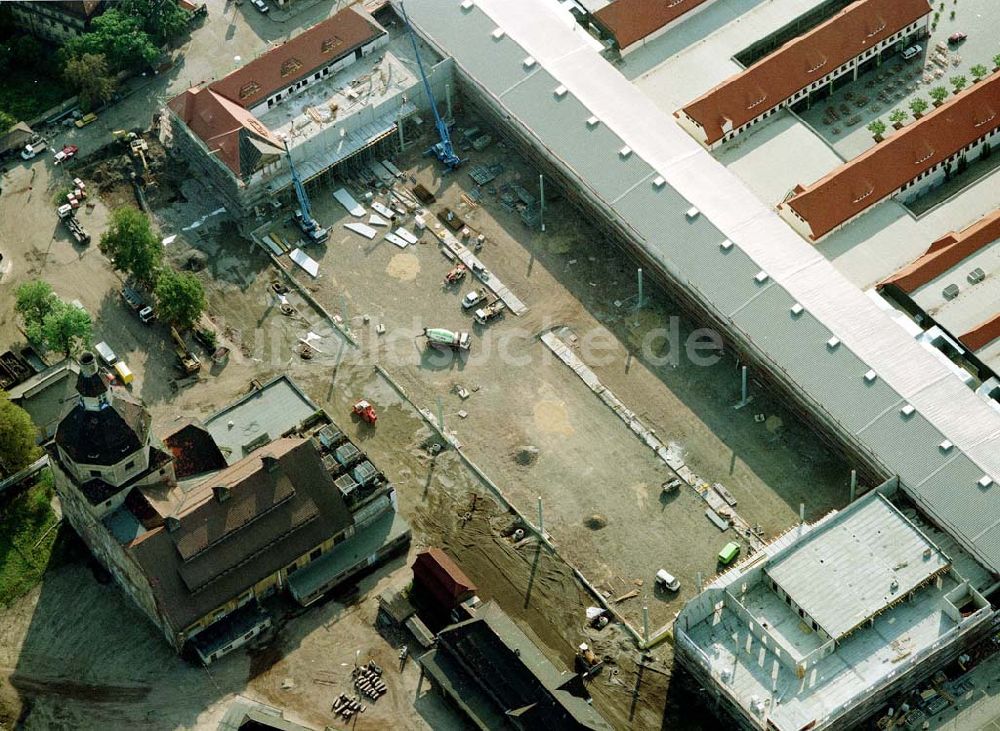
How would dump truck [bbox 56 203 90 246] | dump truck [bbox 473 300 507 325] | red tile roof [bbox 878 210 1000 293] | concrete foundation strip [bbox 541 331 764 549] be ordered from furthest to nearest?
dump truck [bbox 56 203 90 246] < dump truck [bbox 473 300 507 325] < red tile roof [bbox 878 210 1000 293] < concrete foundation strip [bbox 541 331 764 549]

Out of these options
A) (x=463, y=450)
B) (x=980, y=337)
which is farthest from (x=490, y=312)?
(x=980, y=337)

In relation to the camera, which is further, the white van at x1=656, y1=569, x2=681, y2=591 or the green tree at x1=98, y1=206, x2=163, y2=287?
the green tree at x1=98, y1=206, x2=163, y2=287

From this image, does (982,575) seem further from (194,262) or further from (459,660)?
(194,262)

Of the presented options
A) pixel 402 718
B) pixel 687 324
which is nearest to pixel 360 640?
pixel 402 718

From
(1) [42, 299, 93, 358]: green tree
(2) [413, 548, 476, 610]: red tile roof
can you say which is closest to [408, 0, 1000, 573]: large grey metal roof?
(2) [413, 548, 476, 610]: red tile roof

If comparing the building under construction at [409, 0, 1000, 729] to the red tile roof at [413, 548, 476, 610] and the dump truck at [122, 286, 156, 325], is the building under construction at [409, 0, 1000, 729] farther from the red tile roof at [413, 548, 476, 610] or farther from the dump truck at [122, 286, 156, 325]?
the dump truck at [122, 286, 156, 325]

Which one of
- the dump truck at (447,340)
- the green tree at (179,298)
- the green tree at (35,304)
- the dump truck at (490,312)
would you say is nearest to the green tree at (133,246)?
the green tree at (179,298)

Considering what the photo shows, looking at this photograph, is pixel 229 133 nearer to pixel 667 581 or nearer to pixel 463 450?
pixel 463 450

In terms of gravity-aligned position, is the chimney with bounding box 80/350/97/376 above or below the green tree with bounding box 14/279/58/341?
above
